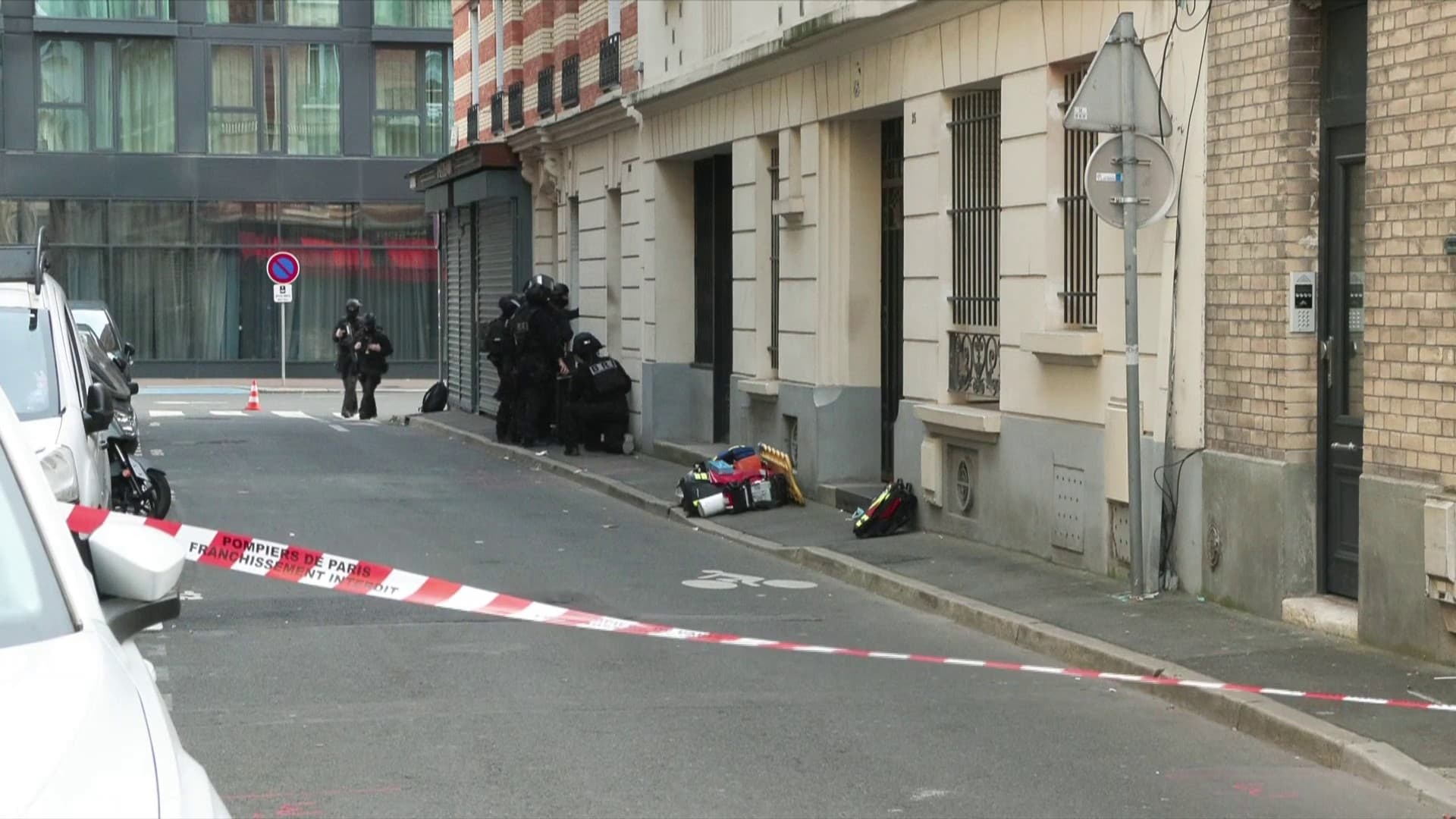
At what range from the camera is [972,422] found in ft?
46.1

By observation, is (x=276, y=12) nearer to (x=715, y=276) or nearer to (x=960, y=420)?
(x=715, y=276)

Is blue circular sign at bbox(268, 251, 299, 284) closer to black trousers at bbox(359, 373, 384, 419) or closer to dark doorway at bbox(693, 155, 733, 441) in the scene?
black trousers at bbox(359, 373, 384, 419)

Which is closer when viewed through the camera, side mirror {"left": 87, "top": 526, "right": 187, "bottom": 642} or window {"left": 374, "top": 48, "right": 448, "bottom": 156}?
side mirror {"left": 87, "top": 526, "right": 187, "bottom": 642}

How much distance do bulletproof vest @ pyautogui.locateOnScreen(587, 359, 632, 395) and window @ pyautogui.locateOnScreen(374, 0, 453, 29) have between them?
76.6 feet

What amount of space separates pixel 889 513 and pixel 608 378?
9.07 m

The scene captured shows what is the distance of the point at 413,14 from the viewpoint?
45031 mm

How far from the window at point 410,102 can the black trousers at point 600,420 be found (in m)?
23.1

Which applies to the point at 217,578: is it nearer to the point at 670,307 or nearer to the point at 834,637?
the point at 834,637

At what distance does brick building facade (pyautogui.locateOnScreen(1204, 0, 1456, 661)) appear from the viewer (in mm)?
9117

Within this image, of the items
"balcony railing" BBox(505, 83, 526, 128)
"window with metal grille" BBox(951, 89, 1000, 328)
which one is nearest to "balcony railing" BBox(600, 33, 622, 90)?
"balcony railing" BBox(505, 83, 526, 128)

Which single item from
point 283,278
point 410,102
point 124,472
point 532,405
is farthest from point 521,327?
point 410,102

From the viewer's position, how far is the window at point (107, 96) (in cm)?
4312

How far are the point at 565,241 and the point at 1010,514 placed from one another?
15526 millimetres

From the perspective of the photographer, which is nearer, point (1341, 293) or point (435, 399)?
point (1341, 293)
